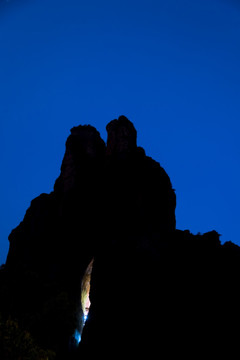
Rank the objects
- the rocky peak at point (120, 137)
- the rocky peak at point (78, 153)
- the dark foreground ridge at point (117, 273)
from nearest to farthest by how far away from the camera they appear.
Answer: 1. the dark foreground ridge at point (117, 273)
2. the rocky peak at point (78, 153)
3. the rocky peak at point (120, 137)

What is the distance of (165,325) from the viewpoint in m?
22.9

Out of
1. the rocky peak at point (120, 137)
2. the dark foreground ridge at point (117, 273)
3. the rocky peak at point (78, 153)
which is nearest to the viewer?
the dark foreground ridge at point (117, 273)

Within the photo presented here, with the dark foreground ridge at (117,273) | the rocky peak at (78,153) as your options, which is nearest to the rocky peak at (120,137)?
the dark foreground ridge at (117,273)

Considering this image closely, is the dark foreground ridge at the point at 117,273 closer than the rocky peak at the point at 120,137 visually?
Yes

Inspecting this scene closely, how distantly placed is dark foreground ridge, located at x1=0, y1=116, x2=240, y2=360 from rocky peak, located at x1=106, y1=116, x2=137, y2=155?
19 cm

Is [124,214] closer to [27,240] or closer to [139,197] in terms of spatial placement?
[139,197]

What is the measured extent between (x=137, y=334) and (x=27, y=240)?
73.6ft

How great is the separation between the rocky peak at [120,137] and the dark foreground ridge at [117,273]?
7.6 inches

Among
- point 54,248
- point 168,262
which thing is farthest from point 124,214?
point 54,248

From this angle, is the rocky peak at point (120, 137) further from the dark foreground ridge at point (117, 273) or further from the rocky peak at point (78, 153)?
the rocky peak at point (78, 153)

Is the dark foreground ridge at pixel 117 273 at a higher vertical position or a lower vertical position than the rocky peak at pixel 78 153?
lower

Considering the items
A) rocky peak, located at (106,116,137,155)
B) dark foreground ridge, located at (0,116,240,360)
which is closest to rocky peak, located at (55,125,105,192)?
dark foreground ridge, located at (0,116,240,360)

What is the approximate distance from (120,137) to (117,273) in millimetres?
22821

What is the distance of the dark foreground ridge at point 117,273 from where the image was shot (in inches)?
858
